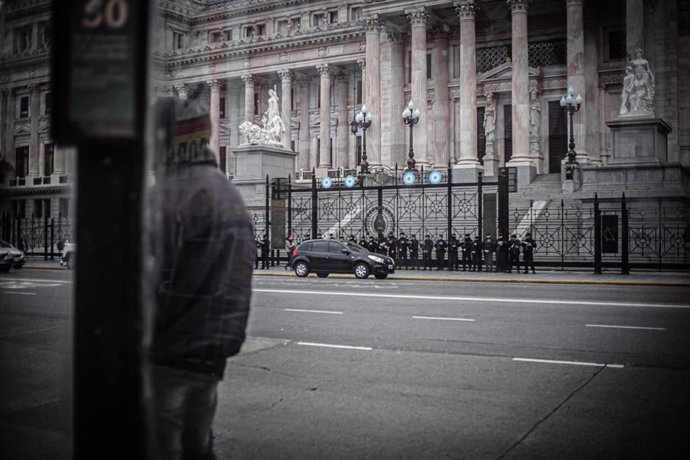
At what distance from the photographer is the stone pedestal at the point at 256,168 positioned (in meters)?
32.3

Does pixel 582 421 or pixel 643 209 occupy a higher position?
pixel 643 209

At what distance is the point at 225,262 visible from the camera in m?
2.71

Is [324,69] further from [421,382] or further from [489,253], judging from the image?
[421,382]

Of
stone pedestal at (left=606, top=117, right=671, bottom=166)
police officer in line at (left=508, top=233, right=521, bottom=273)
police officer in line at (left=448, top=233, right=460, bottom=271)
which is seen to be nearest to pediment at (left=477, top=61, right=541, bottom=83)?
stone pedestal at (left=606, top=117, right=671, bottom=166)

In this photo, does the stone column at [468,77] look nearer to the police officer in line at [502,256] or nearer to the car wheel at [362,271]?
the police officer in line at [502,256]

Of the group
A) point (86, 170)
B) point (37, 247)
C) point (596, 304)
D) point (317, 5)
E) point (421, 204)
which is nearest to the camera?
point (86, 170)

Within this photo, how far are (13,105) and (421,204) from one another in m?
29.7

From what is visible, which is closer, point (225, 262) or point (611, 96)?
point (225, 262)

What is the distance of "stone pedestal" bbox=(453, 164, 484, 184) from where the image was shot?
126 ft

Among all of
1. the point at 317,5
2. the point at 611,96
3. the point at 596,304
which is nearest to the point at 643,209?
the point at 596,304

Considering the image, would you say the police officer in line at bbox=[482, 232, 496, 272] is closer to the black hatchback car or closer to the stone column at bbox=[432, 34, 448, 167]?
the black hatchback car

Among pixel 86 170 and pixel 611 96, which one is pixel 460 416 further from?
pixel 611 96

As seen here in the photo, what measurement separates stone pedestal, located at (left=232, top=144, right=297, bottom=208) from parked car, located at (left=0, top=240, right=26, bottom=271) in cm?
2842

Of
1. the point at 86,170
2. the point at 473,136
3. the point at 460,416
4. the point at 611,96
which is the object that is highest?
the point at 611,96
